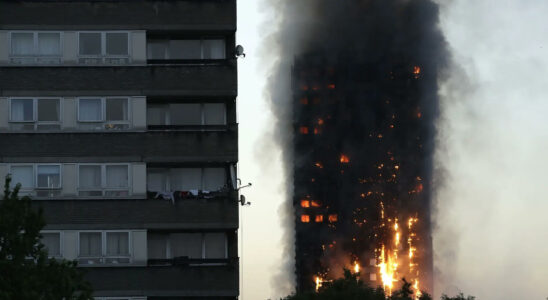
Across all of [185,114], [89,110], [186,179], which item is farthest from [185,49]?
[186,179]

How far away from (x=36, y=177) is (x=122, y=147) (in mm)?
3694

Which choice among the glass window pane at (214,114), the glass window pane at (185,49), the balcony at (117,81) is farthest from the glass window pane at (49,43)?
the glass window pane at (214,114)

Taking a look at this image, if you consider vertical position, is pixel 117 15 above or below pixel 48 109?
above

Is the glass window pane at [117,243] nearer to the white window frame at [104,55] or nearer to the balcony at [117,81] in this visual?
the balcony at [117,81]

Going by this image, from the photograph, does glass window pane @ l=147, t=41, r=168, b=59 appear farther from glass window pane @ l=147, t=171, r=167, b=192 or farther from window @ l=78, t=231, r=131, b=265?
window @ l=78, t=231, r=131, b=265

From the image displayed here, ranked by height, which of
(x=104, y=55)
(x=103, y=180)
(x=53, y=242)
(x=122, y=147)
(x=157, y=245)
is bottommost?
(x=157, y=245)

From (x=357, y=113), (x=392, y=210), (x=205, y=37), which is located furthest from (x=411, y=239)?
(x=205, y=37)

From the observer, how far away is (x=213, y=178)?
62.9 meters

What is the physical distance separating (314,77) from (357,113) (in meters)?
6.64

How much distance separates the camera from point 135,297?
6088 centimetres

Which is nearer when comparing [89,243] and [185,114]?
[89,243]

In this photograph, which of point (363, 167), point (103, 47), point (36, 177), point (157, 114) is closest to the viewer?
point (36, 177)

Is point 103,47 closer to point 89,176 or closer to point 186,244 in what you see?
point 89,176

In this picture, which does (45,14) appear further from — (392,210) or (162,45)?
(392,210)
